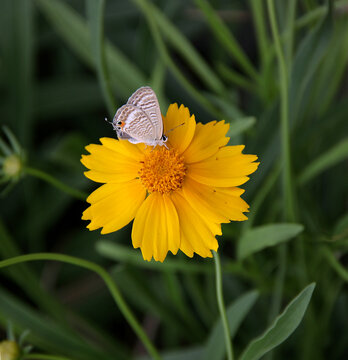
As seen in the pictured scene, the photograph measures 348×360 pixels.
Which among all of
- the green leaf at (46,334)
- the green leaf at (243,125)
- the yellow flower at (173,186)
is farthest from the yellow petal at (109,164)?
the green leaf at (46,334)

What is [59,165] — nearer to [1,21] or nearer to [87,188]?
[87,188]

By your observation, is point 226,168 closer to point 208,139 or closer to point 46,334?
point 208,139

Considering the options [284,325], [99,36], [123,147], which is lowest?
[284,325]

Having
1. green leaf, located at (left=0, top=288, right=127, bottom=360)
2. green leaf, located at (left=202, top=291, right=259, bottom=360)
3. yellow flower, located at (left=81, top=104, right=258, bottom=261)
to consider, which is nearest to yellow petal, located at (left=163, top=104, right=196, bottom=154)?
yellow flower, located at (left=81, top=104, right=258, bottom=261)

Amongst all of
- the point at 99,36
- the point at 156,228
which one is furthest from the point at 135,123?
the point at 99,36

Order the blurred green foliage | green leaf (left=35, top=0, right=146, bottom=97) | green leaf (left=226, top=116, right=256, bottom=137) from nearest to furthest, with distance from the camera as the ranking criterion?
green leaf (left=226, top=116, right=256, bottom=137), the blurred green foliage, green leaf (left=35, top=0, right=146, bottom=97)

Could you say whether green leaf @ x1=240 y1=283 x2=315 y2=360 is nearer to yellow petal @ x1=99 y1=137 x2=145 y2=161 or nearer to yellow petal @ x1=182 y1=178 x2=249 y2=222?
yellow petal @ x1=182 y1=178 x2=249 y2=222
